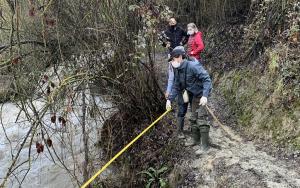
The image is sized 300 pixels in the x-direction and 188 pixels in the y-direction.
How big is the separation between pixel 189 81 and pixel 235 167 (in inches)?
60.9

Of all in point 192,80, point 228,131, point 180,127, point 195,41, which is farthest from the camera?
point 195,41

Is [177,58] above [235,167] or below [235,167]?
above

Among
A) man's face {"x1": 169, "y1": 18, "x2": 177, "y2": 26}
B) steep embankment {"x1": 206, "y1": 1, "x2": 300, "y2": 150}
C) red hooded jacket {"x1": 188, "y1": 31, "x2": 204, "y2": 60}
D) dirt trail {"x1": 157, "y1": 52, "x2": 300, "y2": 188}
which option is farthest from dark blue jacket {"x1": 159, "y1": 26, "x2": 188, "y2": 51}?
dirt trail {"x1": 157, "y1": 52, "x2": 300, "y2": 188}

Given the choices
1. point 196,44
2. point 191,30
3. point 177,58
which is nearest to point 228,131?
point 177,58

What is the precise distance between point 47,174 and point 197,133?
3.74 m

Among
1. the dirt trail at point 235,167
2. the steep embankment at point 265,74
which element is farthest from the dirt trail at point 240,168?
the steep embankment at point 265,74

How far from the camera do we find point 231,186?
6547 mm

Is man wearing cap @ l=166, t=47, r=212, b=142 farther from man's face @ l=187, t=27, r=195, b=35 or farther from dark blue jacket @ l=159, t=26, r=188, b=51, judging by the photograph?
dark blue jacket @ l=159, t=26, r=188, b=51

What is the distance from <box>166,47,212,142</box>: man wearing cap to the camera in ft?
23.0

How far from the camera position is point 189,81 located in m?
7.29

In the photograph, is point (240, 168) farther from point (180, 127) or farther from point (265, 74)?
point (265, 74)

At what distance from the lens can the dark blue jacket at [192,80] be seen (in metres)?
7.04

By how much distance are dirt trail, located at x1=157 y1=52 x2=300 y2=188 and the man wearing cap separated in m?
0.77

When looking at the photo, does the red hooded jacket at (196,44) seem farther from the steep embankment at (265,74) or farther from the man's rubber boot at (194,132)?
the man's rubber boot at (194,132)
